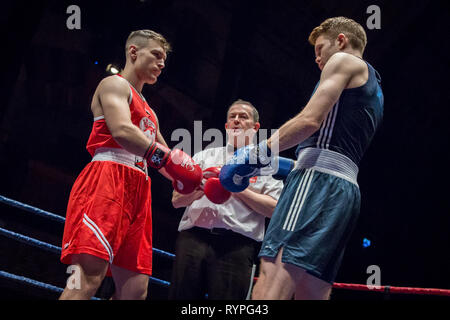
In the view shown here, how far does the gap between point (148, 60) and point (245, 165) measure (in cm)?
98

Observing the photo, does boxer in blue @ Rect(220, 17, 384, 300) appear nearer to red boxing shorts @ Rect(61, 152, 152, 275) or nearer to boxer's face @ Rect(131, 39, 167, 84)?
red boxing shorts @ Rect(61, 152, 152, 275)

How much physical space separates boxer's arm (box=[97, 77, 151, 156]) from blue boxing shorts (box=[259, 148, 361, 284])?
73 centimetres

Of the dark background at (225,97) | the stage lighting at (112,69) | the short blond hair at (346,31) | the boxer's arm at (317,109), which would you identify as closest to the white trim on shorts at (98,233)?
the boxer's arm at (317,109)

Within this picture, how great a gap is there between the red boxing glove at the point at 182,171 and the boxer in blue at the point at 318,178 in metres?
0.33

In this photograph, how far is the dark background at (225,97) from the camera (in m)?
5.71

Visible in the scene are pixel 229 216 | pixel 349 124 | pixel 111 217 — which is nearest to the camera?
pixel 349 124

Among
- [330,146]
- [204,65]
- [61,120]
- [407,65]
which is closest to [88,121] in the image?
[61,120]

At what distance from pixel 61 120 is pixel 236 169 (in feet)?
23.2

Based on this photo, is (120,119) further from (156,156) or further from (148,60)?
(148,60)

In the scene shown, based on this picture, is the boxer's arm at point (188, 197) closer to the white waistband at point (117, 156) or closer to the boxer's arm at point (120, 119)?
the white waistband at point (117, 156)

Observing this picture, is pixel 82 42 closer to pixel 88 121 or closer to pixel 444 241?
pixel 88 121

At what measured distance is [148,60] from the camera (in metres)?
2.25

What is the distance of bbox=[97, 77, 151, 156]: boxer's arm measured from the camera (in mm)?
1845

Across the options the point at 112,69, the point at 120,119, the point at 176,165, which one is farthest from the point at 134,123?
the point at 112,69
